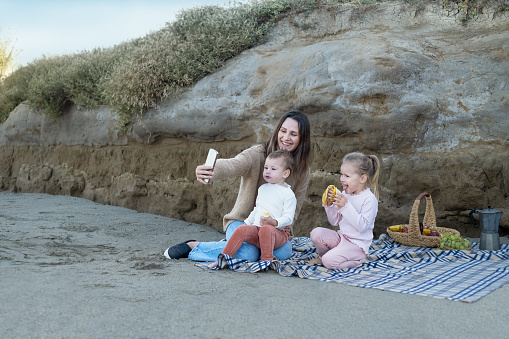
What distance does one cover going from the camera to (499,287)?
11.3ft

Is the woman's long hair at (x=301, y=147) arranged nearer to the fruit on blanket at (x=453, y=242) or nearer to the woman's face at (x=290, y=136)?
the woman's face at (x=290, y=136)

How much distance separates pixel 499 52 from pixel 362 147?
1956 mm

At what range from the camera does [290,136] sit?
4379 millimetres

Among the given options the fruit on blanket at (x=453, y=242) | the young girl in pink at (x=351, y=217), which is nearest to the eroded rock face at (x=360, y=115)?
the fruit on blanket at (x=453, y=242)

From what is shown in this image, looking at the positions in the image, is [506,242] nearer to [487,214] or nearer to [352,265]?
[487,214]

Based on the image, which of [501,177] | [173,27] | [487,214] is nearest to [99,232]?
[173,27]

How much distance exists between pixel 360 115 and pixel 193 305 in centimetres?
356

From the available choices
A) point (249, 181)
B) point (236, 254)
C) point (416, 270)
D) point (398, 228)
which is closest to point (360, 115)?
point (398, 228)

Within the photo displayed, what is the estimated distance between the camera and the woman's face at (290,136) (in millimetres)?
4379

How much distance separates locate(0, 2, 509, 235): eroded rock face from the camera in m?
5.52

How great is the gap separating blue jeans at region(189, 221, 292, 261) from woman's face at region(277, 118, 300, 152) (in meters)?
0.83

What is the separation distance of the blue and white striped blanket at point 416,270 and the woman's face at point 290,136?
101 centimetres

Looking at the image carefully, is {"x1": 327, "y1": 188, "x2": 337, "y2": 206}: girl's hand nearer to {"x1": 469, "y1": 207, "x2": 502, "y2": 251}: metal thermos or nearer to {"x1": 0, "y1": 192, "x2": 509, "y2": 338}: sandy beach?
{"x1": 0, "y1": 192, "x2": 509, "y2": 338}: sandy beach

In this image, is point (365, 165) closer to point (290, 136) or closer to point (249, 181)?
point (290, 136)
